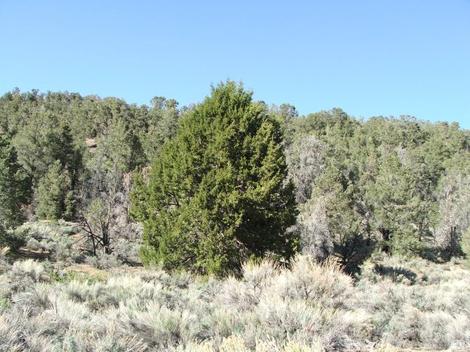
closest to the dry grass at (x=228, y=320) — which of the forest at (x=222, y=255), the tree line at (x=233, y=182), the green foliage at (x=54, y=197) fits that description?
the forest at (x=222, y=255)

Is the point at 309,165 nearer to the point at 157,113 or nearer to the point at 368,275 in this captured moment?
the point at 368,275

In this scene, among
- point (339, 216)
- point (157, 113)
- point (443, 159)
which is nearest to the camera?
point (339, 216)

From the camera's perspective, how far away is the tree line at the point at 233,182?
16531 millimetres

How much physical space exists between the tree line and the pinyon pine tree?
5 centimetres

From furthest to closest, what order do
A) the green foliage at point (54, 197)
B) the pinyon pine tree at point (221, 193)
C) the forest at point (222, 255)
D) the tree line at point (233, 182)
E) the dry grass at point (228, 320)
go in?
the green foliage at point (54, 197) → the tree line at point (233, 182) → the pinyon pine tree at point (221, 193) → the forest at point (222, 255) → the dry grass at point (228, 320)

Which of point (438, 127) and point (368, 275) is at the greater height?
point (438, 127)

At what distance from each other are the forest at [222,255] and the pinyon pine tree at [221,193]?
0.17 feet

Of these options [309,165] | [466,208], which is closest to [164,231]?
[309,165]

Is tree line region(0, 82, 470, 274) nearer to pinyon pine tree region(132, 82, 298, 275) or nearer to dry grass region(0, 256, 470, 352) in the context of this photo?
pinyon pine tree region(132, 82, 298, 275)

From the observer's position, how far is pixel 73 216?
45.4 m

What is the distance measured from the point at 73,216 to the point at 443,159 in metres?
54.6

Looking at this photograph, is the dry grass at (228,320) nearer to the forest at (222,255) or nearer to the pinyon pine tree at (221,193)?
the forest at (222,255)

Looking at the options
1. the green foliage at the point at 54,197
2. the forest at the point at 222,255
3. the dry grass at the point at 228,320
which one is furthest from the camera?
the green foliage at the point at 54,197

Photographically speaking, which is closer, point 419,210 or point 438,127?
point 419,210
